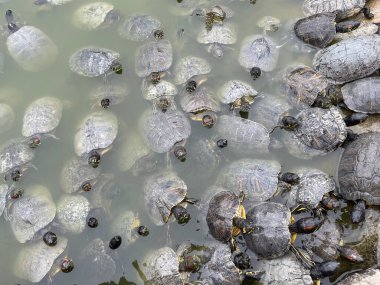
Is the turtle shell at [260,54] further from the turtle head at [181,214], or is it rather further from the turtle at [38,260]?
the turtle at [38,260]

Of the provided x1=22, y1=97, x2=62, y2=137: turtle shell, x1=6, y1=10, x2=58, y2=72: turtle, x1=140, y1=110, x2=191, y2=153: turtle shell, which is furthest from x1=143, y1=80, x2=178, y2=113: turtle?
x1=6, y1=10, x2=58, y2=72: turtle

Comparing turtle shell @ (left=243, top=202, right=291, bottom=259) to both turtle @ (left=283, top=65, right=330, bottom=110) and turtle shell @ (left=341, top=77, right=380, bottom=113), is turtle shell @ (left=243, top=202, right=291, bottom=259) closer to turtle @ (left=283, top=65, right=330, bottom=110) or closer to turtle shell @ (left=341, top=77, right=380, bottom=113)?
turtle @ (left=283, top=65, right=330, bottom=110)

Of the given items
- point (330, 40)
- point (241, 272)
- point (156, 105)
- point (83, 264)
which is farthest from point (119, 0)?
point (241, 272)

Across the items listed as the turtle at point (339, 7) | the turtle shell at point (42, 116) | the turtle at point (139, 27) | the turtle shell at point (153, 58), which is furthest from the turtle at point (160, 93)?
the turtle at point (339, 7)

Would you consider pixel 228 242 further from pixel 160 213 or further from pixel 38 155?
pixel 38 155

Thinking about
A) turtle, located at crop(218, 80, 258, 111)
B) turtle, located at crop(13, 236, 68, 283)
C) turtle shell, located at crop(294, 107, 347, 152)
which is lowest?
turtle, located at crop(13, 236, 68, 283)

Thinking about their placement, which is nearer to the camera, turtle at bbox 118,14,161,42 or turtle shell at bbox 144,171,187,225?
turtle shell at bbox 144,171,187,225

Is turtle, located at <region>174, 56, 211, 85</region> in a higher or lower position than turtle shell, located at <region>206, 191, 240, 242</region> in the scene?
higher
